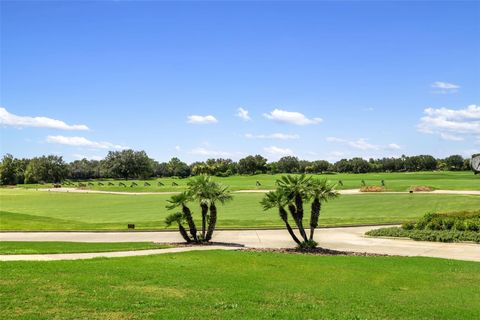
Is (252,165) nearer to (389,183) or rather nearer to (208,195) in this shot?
(389,183)

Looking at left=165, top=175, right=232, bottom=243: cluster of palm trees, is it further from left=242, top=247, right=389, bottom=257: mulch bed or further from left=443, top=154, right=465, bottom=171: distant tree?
left=443, top=154, right=465, bottom=171: distant tree

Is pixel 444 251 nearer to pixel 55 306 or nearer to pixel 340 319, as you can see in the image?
pixel 340 319

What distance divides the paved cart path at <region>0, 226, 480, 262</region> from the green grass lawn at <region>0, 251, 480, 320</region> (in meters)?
3.61

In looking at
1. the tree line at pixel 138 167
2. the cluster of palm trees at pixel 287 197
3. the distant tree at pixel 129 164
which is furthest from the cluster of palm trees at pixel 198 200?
the distant tree at pixel 129 164

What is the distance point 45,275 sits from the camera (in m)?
15.7

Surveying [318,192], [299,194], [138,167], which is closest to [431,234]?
[318,192]

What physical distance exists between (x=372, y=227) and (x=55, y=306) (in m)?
27.3

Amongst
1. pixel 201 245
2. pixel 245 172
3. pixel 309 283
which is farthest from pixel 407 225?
pixel 245 172

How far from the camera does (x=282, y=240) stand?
30.0 meters

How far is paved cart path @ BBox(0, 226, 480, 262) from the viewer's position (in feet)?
81.7

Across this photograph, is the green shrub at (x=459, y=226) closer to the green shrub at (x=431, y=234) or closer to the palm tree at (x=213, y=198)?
the green shrub at (x=431, y=234)

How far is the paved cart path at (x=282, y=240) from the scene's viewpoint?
24.9 metres

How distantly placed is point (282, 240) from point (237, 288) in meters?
15.1

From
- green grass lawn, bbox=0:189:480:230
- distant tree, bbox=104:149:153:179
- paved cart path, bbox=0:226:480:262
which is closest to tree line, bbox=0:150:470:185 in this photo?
distant tree, bbox=104:149:153:179
